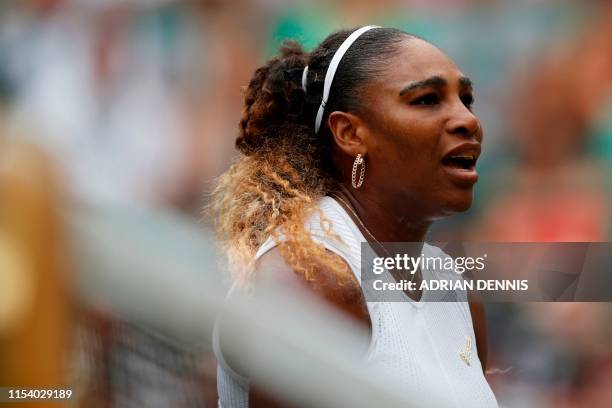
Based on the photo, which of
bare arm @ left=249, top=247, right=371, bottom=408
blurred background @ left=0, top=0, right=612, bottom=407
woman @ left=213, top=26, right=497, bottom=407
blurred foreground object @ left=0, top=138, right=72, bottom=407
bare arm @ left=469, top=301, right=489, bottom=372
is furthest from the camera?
blurred background @ left=0, top=0, right=612, bottom=407

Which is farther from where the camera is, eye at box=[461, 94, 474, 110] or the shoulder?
eye at box=[461, 94, 474, 110]

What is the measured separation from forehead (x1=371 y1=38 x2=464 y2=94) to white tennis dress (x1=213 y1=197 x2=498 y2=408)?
0.25m

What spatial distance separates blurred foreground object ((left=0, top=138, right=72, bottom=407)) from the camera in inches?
25.7

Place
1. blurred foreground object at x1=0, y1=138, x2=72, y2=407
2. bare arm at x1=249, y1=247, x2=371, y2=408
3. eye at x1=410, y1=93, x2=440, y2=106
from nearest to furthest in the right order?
blurred foreground object at x1=0, y1=138, x2=72, y2=407 < bare arm at x1=249, y1=247, x2=371, y2=408 < eye at x1=410, y1=93, x2=440, y2=106

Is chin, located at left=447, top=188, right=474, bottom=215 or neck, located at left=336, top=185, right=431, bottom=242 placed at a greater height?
chin, located at left=447, top=188, right=474, bottom=215

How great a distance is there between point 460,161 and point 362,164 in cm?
19

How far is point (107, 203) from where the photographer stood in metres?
0.69

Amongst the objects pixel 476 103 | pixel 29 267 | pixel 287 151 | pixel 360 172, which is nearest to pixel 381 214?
pixel 360 172

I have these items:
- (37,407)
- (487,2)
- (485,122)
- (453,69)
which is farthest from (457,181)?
(487,2)

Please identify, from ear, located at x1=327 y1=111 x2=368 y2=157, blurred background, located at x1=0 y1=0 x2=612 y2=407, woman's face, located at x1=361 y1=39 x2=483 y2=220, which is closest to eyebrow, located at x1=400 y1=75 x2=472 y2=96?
woman's face, located at x1=361 y1=39 x2=483 y2=220

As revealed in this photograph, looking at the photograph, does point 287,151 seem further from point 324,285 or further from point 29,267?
point 29,267

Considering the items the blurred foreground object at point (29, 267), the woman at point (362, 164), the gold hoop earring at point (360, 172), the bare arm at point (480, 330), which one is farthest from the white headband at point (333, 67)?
the blurred foreground object at point (29, 267)

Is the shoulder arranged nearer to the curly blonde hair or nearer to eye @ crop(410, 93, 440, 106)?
the curly blonde hair

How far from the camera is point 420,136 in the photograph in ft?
5.93
